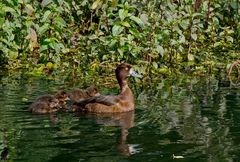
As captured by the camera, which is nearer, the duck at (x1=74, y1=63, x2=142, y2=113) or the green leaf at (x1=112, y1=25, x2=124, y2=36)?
the duck at (x1=74, y1=63, x2=142, y2=113)

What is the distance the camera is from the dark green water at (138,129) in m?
8.86

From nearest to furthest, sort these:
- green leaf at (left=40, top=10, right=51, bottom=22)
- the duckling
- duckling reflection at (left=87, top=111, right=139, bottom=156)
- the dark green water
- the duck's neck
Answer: the dark green water → duckling reflection at (left=87, top=111, right=139, bottom=156) → the duckling → the duck's neck → green leaf at (left=40, top=10, right=51, bottom=22)

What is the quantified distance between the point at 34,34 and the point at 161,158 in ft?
30.2

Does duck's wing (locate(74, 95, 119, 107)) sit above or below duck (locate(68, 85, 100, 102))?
below

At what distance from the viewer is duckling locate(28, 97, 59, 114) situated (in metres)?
11.6

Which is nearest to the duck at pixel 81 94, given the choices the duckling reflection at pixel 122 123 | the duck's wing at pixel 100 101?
the duck's wing at pixel 100 101

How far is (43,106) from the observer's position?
1167cm

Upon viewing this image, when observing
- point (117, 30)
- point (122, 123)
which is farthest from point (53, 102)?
point (117, 30)

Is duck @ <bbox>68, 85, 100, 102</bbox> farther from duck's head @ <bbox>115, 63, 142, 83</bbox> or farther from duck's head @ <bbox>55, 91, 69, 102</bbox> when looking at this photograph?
duck's head @ <bbox>115, 63, 142, 83</bbox>

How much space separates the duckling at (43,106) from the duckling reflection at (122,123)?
0.66m

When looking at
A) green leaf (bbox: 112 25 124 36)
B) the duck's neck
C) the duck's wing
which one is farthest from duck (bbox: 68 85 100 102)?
green leaf (bbox: 112 25 124 36)

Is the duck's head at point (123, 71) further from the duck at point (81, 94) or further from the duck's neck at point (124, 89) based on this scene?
the duck at point (81, 94)

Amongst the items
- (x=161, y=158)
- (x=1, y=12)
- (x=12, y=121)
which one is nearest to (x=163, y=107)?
(x=12, y=121)

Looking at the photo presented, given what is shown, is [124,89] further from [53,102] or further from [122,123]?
[122,123]
